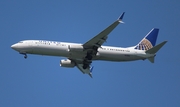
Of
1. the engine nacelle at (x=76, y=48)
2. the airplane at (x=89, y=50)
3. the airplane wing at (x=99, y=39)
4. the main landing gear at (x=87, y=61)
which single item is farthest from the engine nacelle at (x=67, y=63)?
the airplane wing at (x=99, y=39)

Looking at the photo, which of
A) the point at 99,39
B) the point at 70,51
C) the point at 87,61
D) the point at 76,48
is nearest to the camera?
the point at 99,39

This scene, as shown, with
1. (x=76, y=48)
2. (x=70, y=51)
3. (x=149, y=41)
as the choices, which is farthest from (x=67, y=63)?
(x=149, y=41)

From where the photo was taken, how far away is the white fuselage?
169ft

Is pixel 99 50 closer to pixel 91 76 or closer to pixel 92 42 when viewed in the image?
pixel 92 42

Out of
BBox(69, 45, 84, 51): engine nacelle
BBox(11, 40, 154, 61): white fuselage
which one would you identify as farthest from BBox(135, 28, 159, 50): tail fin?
BBox(69, 45, 84, 51): engine nacelle

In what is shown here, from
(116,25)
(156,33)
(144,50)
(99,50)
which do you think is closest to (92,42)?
Answer: (99,50)

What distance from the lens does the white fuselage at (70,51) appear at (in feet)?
169

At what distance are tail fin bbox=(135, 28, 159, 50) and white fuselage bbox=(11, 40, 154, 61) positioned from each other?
9.96ft

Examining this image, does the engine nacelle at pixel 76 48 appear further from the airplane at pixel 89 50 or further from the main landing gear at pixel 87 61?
the main landing gear at pixel 87 61

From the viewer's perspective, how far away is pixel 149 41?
5944cm

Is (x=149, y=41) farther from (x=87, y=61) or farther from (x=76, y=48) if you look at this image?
(x=76, y=48)

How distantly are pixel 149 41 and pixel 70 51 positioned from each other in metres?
14.7

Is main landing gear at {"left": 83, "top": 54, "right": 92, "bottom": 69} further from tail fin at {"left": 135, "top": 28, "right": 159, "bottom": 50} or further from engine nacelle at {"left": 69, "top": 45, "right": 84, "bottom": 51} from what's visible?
tail fin at {"left": 135, "top": 28, "right": 159, "bottom": 50}

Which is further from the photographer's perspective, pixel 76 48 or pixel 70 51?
pixel 76 48
